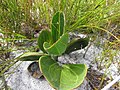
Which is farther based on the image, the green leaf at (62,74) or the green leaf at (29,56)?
the green leaf at (29,56)

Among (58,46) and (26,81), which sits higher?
(58,46)

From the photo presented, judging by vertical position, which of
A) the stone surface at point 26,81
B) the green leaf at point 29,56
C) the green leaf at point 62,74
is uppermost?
the green leaf at point 29,56

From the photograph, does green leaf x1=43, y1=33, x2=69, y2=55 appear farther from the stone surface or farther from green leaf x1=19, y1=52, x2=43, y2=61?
the stone surface

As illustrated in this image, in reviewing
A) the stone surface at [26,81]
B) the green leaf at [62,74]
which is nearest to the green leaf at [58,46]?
the green leaf at [62,74]

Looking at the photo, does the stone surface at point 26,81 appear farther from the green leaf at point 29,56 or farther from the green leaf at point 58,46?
the green leaf at point 58,46

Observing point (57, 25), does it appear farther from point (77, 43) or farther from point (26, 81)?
point (26, 81)

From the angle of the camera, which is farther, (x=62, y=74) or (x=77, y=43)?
(x=77, y=43)

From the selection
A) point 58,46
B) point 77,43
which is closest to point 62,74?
point 58,46
